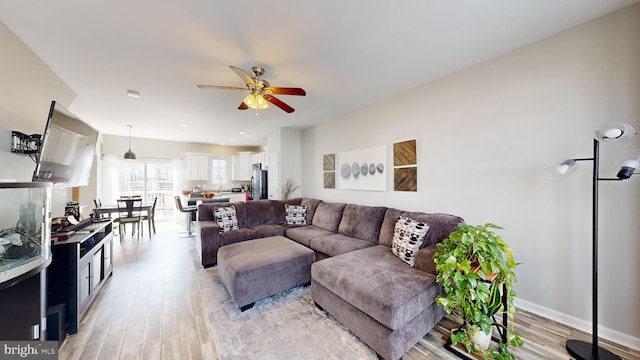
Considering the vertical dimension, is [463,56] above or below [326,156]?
above

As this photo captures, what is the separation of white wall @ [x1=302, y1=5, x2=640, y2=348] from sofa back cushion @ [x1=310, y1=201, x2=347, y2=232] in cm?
143

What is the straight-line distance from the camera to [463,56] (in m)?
2.34

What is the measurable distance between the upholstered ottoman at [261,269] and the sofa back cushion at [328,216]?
1067 mm

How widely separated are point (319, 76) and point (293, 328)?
2776mm

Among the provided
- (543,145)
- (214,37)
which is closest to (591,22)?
(543,145)

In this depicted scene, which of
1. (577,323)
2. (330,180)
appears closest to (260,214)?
(330,180)

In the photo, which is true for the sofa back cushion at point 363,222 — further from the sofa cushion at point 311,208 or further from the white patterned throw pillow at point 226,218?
the white patterned throw pillow at point 226,218

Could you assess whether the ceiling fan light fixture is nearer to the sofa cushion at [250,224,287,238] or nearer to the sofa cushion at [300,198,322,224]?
the sofa cushion at [250,224,287,238]

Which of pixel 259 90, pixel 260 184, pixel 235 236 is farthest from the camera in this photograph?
pixel 260 184

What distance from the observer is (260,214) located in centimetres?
429

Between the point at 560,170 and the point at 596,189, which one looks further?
the point at 560,170

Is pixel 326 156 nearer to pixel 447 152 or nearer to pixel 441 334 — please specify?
pixel 447 152

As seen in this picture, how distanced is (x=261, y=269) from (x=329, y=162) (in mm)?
2863

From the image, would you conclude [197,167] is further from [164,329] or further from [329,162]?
[164,329]
